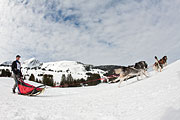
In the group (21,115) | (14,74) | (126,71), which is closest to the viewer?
(21,115)

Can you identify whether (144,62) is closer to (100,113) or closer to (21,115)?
(100,113)

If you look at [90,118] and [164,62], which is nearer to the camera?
[90,118]

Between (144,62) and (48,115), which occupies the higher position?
(144,62)

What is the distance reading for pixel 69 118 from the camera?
3.35m

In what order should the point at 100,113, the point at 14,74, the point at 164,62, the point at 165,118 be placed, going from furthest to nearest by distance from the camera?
1. the point at 164,62
2. the point at 14,74
3. the point at 100,113
4. the point at 165,118

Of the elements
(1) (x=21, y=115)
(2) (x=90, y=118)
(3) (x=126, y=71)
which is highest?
(3) (x=126, y=71)

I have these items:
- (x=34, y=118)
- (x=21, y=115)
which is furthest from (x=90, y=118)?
(x=21, y=115)

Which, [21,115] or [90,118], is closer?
[21,115]

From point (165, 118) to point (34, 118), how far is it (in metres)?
3.08

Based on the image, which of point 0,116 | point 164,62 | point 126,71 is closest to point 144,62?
point 126,71

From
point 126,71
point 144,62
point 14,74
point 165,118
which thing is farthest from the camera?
point 144,62

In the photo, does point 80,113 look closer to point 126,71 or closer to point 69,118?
point 69,118

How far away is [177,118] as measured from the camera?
6.97 ft

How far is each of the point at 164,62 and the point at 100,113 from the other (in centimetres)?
1118
